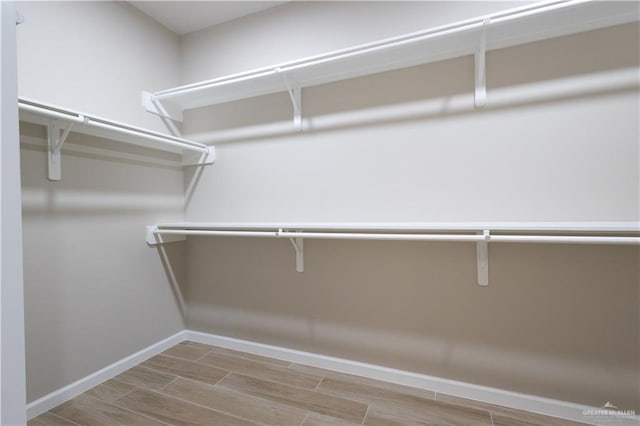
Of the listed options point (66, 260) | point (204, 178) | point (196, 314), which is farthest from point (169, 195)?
point (196, 314)

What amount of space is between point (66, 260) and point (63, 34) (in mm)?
1028

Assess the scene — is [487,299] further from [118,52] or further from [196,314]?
[118,52]

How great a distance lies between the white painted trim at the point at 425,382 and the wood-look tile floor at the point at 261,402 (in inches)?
1.1

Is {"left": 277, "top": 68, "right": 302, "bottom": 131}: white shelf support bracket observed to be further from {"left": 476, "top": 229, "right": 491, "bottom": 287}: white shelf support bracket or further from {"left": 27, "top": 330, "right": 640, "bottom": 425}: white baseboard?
{"left": 27, "top": 330, "right": 640, "bottom": 425}: white baseboard

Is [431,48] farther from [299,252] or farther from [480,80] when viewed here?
[299,252]

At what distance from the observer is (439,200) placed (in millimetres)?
1362

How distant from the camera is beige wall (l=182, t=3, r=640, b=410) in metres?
1.15

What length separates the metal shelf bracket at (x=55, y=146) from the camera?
4.15ft

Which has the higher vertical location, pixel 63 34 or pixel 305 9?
pixel 305 9

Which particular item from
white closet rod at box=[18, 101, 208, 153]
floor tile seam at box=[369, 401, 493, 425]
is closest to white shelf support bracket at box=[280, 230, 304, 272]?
floor tile seam at box=[369, 401, 493, 425]

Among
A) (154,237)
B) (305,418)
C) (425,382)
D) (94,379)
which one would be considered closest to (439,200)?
(425,382)

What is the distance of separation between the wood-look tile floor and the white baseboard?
28 mm

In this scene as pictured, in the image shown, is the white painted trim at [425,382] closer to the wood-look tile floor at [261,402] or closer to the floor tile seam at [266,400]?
the wood-look tile floor at [261,402]

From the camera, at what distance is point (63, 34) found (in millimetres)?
1345
